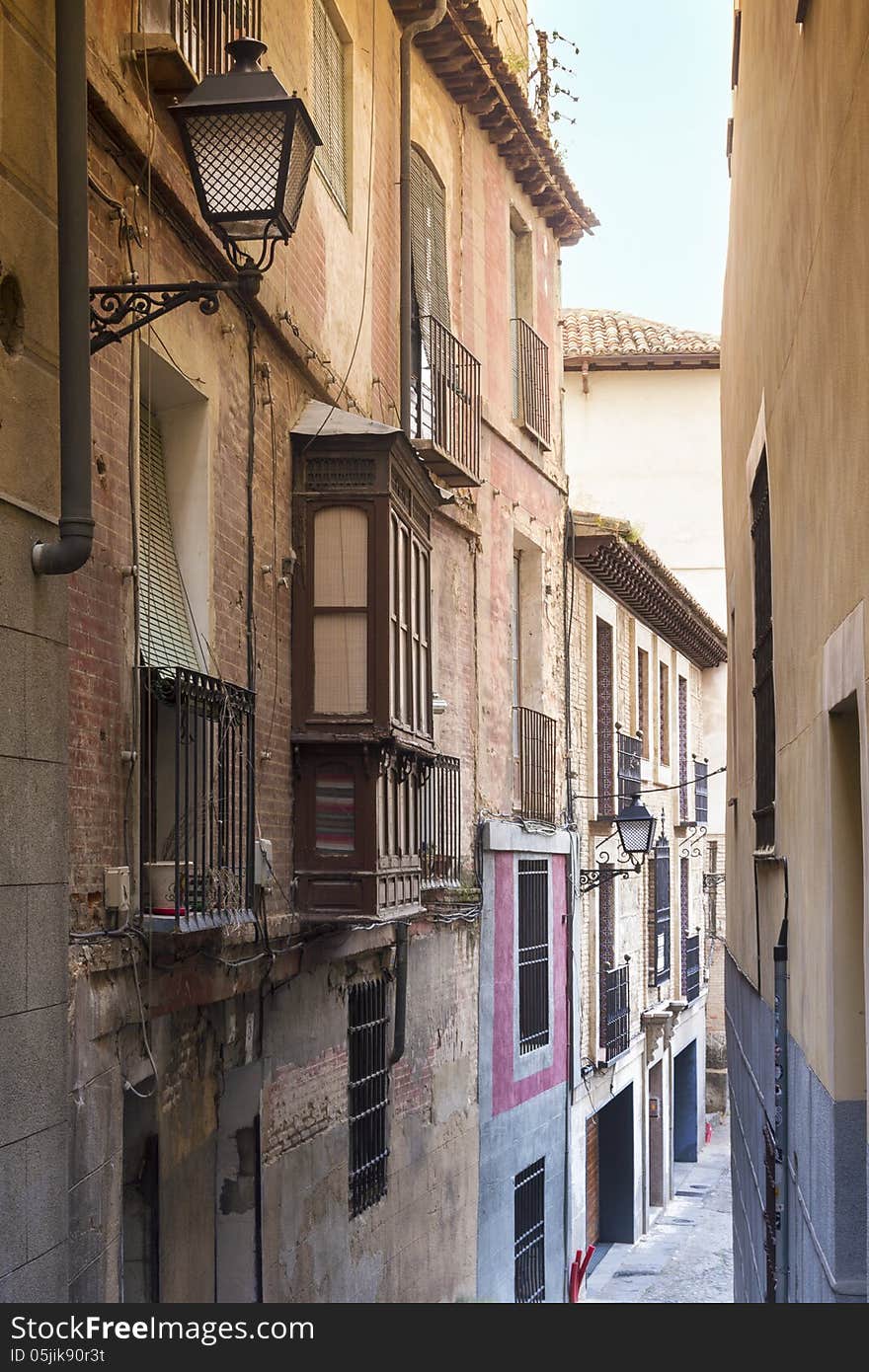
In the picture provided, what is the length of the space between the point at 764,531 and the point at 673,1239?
15.6 meters

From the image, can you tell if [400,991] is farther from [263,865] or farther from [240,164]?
[240,164]

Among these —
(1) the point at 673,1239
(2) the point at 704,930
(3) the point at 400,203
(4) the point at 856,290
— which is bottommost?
(1) the point at 673,1239

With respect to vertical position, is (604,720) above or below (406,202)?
below

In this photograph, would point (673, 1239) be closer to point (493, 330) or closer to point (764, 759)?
point (493, 330)

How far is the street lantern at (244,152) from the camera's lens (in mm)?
6395

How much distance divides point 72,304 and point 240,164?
0.90 metres

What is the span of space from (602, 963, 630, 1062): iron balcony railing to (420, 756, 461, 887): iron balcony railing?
7.21 m

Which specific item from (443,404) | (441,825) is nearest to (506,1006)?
(441,825)

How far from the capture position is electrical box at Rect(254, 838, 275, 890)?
8.95 m

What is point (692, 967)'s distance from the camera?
99.9ft

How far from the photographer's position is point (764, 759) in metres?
10.2

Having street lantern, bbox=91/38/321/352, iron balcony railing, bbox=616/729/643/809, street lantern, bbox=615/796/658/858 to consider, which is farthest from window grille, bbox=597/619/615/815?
street lantern, bbox=91/38/321/352

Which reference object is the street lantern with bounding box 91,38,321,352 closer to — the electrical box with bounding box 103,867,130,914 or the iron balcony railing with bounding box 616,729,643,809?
the electrical box with bounding box 103,867,130,914
